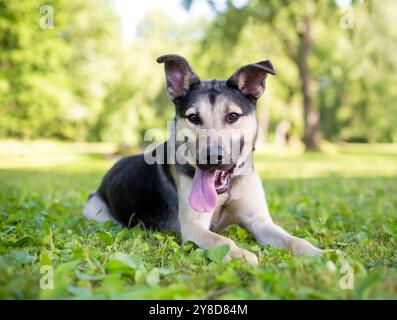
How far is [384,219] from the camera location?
5719 millimetres

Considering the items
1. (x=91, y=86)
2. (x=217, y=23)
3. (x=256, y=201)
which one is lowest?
(x=256, y=201)

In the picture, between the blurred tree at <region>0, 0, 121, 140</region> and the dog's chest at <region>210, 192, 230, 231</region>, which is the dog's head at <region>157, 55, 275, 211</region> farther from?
the blurred tree at <region>0, 0, 121, 140</region>

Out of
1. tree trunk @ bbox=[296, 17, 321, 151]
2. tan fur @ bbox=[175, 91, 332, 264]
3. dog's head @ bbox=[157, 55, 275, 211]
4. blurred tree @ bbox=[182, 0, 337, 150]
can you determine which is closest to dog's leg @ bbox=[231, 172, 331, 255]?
tan fur @ bbox=[175, 91, 332, 264]

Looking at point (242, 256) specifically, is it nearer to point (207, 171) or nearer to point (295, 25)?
point (207, 171)

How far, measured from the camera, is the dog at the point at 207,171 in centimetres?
420

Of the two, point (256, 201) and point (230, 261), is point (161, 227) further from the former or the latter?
point (230, 261)

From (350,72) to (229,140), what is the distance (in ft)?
131

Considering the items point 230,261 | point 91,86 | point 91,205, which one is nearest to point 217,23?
point 91,86

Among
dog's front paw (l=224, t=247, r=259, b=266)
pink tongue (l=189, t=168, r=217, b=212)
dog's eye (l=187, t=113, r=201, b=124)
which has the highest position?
dog's eye (l=187, t=113, r=201, b=124)

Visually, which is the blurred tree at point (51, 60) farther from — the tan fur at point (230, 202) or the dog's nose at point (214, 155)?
the dog's nose at point (214, 155)

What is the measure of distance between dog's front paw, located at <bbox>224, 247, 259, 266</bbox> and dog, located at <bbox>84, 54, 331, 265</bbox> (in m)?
0.28

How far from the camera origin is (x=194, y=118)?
4.47 metres

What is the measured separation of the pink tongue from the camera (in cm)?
427

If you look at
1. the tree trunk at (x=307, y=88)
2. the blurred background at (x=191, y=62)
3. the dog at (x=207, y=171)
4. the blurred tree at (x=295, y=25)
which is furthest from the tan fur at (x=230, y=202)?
the tree trunk at (x=307, y=88)
